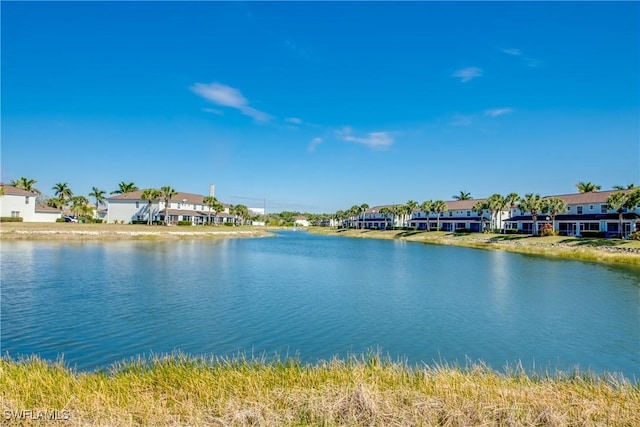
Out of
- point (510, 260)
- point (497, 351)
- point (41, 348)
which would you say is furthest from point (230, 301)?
point (510, 260)

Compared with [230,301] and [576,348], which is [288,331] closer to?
[230,301]

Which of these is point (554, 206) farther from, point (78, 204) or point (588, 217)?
point (78, 204)

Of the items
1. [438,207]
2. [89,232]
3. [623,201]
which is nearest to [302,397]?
[89,232]

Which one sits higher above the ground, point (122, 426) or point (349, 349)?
point (122, 426)

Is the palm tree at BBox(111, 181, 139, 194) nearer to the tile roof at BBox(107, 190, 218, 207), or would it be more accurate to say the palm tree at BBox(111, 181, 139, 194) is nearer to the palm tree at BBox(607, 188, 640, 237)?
the tile roof at BBox(107, 190, 218, 207)

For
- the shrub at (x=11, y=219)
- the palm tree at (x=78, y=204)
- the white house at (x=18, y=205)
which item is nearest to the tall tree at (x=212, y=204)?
the palm tree at (x=78, y=204)

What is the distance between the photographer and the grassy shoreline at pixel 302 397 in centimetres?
767

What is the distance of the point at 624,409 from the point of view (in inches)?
335

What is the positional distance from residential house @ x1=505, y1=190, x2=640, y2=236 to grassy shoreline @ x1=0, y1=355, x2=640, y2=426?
71.8 metres

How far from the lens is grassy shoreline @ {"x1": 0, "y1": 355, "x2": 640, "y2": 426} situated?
7.67 m

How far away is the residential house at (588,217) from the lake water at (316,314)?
1603 inches

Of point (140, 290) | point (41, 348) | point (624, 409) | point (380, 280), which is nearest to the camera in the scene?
point (624, 409)

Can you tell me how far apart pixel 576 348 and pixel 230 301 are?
1719cm

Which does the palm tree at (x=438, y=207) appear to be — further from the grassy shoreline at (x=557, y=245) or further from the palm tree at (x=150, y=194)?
the palm tree at (x=150, y=194)
